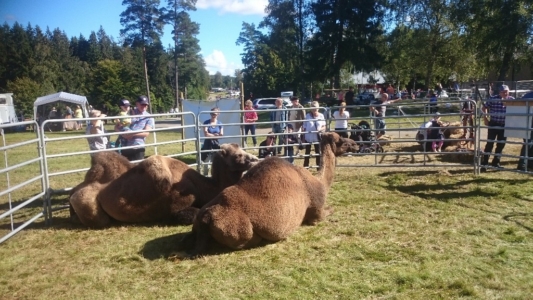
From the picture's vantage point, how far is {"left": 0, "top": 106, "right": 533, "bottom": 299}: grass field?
4305 mm

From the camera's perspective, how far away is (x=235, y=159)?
6.65 m

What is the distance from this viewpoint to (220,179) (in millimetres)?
6887

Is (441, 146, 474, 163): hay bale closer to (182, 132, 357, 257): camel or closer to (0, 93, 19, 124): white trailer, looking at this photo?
(182, 132, 357, 257): camel

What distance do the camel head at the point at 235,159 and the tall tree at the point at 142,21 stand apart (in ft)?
120

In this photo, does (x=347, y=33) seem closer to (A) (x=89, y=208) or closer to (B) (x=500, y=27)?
(B) (x=500, y=27)

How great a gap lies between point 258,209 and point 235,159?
1684 millimetres

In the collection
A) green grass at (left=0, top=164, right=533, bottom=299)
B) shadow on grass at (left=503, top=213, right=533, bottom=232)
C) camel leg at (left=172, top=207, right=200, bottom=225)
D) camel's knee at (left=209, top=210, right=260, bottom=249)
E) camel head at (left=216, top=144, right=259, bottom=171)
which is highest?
camel head at (left=216, top=144, right=259, bottom=171)

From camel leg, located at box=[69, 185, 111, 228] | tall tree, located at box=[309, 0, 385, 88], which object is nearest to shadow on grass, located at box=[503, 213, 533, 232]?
camel leg, located at box=[69, 185, 111, 228]

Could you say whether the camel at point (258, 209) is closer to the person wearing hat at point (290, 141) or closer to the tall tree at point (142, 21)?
the person wearing hat at point (290, 141)

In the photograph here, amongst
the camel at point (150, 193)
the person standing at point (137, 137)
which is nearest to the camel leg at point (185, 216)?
Answer: the camel at point (150, 193)

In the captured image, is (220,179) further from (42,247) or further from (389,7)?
(389,7)

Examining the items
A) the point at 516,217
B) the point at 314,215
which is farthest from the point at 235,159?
the point at 516,217

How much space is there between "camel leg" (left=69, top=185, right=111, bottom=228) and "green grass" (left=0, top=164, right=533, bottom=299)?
0.63 feet

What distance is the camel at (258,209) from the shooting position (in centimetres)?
500
